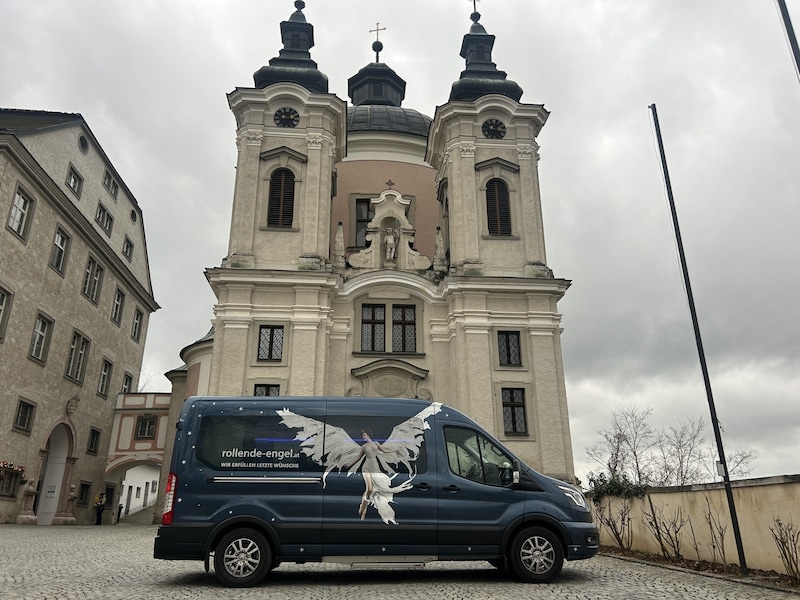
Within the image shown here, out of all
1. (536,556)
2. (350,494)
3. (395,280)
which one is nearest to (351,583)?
(350,494)

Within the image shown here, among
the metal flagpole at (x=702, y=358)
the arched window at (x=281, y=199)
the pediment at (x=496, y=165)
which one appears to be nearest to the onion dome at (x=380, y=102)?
the pediment at (x=496, y=165)

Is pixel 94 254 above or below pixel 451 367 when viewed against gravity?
above

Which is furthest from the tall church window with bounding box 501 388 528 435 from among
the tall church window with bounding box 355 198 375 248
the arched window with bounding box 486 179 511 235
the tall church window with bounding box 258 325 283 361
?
the tall church window with bounding box 355 198 375 248

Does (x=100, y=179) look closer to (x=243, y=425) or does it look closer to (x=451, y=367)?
(x=451, y=367)

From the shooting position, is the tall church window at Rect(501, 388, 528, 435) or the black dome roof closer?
the tall church window at Rect(501, 388, 528, 435)

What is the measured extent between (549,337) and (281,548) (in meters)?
16.2

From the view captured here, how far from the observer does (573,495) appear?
9.34 meters

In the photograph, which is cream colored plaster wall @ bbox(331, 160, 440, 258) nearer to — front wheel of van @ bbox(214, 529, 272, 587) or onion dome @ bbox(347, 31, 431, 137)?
onion dome @ bbox(347, 31, 431, 137)

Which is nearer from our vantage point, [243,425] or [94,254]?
[243,425]

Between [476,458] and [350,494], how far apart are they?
6.05ft

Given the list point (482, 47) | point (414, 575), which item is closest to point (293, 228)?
point (482, 47)

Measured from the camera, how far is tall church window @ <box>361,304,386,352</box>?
926 inches

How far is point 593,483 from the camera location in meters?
15.3

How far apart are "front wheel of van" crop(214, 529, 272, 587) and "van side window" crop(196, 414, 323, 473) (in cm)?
88
